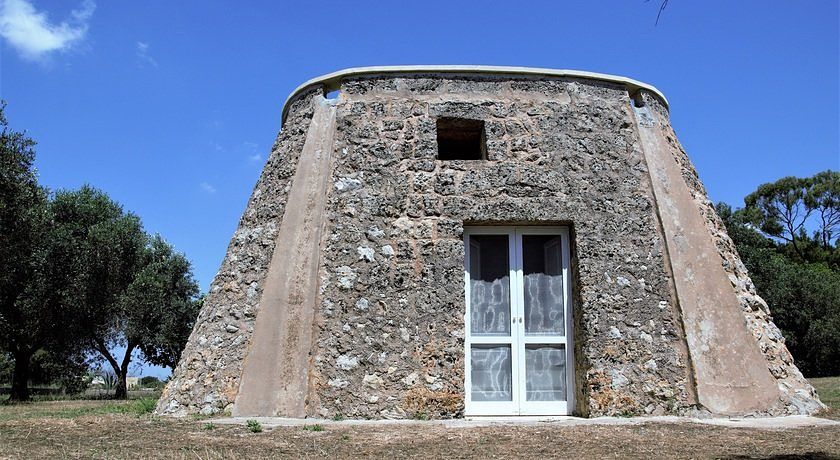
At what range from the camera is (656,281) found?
686 centimetres

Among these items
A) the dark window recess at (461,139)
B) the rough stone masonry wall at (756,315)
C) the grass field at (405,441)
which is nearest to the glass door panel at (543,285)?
the dark window recess at (461,139)

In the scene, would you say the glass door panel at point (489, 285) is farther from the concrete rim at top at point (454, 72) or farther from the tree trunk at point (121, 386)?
the tree trunk at point (121, 386)

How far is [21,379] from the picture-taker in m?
17.7

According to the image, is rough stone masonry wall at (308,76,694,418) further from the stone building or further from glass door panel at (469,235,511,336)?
glass door panel at (469,235,511,336)

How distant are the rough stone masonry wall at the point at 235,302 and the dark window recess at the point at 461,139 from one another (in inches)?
64.4

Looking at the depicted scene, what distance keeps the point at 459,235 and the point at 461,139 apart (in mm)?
1642

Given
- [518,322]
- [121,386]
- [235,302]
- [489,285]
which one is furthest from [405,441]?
[121,386]

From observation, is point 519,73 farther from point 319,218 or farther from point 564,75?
point 319,218

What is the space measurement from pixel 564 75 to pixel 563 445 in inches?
180

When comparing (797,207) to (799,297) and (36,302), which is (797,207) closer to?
(799,297)

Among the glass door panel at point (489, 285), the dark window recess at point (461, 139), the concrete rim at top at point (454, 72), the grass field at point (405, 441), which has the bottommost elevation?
the grass field at point (405, 441)

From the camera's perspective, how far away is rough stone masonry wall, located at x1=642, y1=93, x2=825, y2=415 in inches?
260

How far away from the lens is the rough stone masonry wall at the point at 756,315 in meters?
6.59

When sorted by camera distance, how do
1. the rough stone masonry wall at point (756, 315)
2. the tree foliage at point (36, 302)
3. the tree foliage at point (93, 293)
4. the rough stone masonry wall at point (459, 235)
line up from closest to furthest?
1. the rough stone masonry wall at point (459, 235)
2. the rough stone masonry wall at point (756, 315)
3. the tree foliage at point (36, 302)
4. the tree foliage at point (93, 293)
